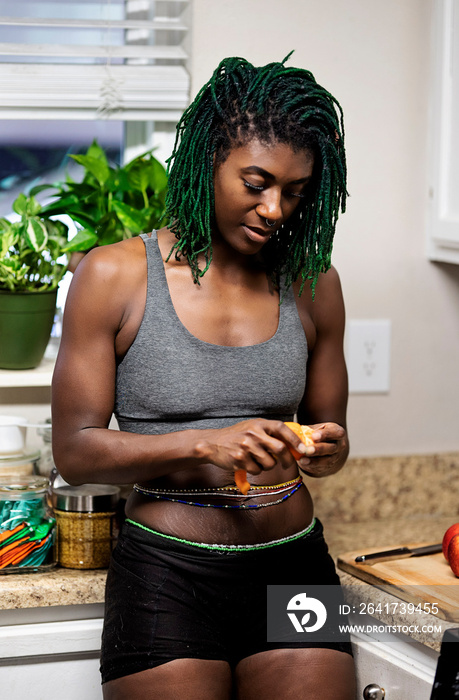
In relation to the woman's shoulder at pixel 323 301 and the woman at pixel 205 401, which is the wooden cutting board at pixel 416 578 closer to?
the woman at pixel 205 401

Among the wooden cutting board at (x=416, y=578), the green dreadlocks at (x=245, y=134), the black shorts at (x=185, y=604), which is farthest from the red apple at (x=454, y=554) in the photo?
the green dreadlocks at (x=245, y=134)

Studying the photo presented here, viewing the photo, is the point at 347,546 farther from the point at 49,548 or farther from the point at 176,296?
the point at 176,296

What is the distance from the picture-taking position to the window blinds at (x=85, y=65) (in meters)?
1.60

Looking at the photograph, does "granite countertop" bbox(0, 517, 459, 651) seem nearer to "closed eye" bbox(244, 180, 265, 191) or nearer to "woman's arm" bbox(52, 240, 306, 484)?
"woman's arm" bbox(52, 240, 306, 484)

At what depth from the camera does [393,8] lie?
1.69 metres

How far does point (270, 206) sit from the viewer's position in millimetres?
1085

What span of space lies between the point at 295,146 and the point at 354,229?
65 centimetres

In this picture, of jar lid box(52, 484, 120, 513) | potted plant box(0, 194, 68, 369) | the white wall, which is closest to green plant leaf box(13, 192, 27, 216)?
potted plant box(0, 194, 68, 369)

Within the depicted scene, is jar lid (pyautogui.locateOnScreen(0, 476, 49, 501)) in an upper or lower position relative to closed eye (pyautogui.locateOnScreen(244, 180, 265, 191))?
lower

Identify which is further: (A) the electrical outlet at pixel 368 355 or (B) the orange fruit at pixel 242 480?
(A) the electrical outlet at pixel 368 355

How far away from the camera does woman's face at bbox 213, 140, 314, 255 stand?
3.54 ft

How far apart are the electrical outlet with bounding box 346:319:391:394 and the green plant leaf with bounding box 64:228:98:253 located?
0.56 m

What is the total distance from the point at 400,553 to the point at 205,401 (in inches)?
18.0

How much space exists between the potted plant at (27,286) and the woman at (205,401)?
33cm
